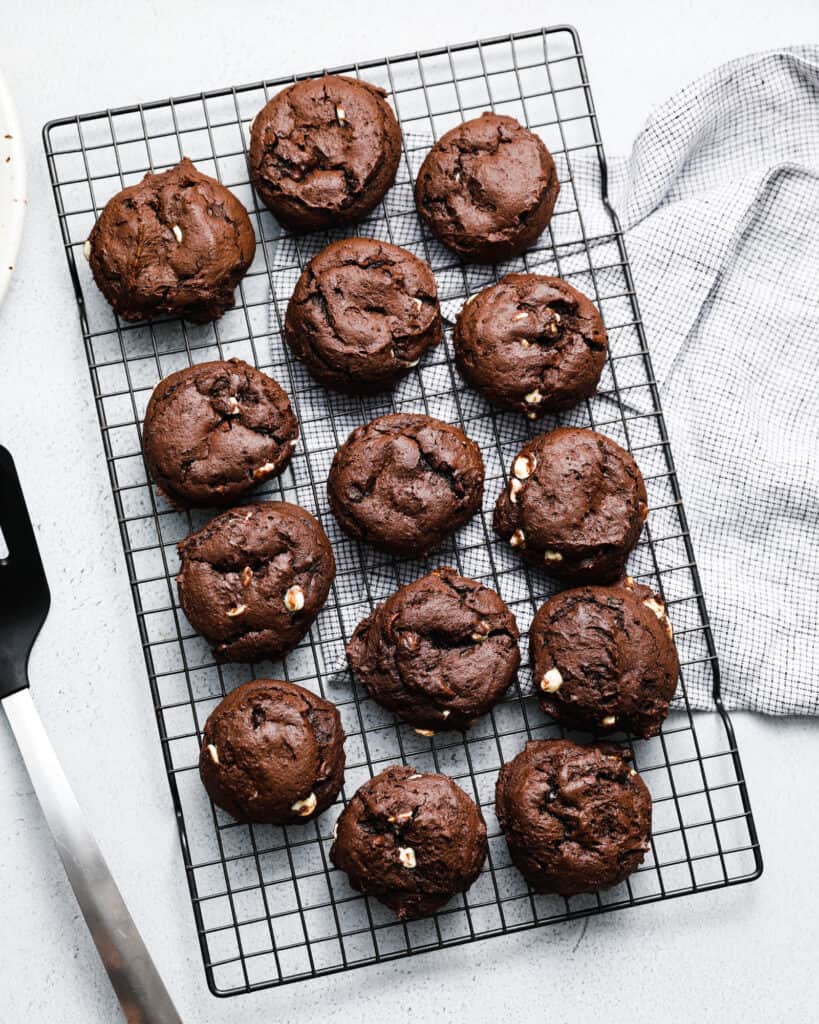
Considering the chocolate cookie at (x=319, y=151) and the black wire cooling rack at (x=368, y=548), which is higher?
the chocolate cookie at (x=319, y=151)

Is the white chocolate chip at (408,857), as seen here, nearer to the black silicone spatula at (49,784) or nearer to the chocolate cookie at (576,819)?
the chocolate cookie at (576,819)

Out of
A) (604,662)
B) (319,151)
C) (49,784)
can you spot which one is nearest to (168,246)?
(319,151)

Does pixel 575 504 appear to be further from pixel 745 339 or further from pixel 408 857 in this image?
pixel 408 857

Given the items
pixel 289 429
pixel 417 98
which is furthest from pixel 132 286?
pixel 417 98

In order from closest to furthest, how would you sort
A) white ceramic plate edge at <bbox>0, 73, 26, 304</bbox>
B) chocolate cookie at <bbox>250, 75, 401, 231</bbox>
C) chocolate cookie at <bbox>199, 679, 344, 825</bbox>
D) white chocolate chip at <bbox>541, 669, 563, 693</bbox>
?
chocolate cookie at <bbox>199, 679, 344, 825</bbox> → white chocolate chip at <bbox>541, 669, 563, 693</bbox> → chocolate cookie at <bbox>250, 75, 401, 231</bbox> → white ceramic plate edge at <bbox>0, 73, 26, 304</bbox>

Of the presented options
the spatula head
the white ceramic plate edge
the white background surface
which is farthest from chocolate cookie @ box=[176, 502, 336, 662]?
the white ceramic plate edge

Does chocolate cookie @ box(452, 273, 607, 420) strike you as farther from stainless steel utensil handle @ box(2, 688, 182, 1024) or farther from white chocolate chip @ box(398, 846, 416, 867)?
stainless steel utensil handle @ box(2, 688, 182, 1024)

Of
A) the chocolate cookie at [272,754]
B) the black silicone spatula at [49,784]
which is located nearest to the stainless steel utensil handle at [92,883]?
the black silicone spatula at [49,784]
